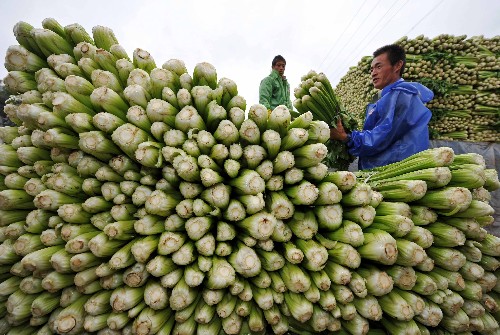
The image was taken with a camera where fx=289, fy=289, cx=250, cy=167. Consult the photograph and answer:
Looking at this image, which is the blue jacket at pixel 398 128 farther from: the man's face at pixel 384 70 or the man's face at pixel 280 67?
the man's face at pixel 280 67

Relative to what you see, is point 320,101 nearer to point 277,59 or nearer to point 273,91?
point 273,91

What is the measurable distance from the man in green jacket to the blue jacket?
2.19 m

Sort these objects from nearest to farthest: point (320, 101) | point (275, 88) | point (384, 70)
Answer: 1. point (320, 101)
2. point (384, 70)
3. point (275, 88)

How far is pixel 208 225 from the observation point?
140cm

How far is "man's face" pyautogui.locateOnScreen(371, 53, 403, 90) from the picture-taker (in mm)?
3484

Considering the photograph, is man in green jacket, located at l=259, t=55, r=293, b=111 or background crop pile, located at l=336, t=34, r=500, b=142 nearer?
man in green jacket, located at l=259, t=55, r=293, b=111

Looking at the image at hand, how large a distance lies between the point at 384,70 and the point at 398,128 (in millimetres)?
881

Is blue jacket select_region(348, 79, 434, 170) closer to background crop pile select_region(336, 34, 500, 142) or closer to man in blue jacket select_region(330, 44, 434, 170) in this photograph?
man in blue jacket select_region(330, 44, 434, 170)

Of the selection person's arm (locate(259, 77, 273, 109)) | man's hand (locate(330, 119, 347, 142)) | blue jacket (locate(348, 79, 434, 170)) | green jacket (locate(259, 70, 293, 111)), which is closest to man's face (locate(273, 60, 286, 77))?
green jacket (locate(259, 70, 293, 111))

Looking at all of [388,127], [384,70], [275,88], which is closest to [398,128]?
[388,127]

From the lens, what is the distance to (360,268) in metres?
1.52

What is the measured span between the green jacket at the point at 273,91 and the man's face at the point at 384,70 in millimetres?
1770

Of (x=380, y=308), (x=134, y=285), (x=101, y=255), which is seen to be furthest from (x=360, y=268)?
(x=101, y=255)

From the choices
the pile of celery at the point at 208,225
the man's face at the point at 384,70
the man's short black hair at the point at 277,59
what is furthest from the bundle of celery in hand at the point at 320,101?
the man's short black hair at the point at 277,59
